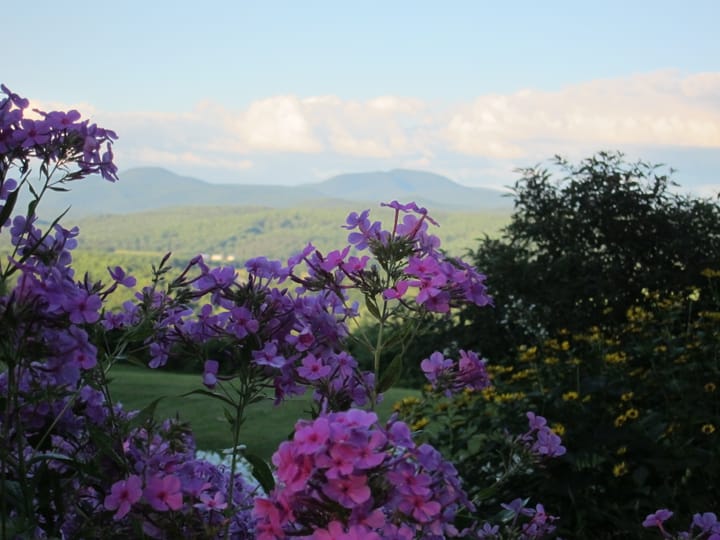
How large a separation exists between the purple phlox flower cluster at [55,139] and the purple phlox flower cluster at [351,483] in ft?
2.05

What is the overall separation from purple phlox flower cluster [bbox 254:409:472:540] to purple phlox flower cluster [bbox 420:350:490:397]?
0.30 m

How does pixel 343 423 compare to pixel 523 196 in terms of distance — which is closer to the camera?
pixel 343 423

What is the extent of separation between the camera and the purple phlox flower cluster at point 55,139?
1186 millimetres

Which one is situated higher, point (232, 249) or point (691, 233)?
point (691, 233)

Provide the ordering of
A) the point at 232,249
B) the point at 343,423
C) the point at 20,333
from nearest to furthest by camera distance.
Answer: the point at 343,423, the point at 20,333, the point at 232,249

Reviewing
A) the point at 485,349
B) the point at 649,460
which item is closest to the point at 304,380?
the point at 649,460

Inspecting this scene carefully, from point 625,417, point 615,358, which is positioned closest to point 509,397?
point 625,417

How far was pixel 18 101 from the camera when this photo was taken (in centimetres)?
121

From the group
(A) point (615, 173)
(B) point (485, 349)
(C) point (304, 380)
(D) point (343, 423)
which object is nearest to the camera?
(D) point (343, 423)

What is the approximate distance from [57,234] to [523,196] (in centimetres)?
742

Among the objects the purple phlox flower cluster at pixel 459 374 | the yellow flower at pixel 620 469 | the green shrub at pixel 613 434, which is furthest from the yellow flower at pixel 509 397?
the purple phlox flower cluster at pixel 459 374

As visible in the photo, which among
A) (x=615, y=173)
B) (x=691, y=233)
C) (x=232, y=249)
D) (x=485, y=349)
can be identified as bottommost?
(x=232, y=249)

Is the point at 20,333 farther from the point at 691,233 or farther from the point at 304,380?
the point at 691,233

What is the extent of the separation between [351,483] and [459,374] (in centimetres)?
44
